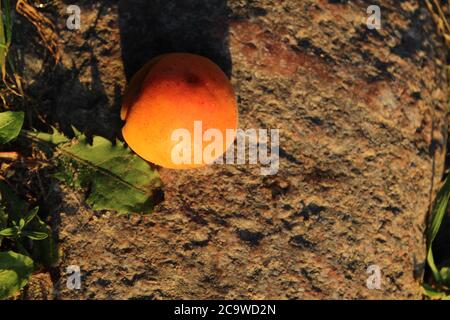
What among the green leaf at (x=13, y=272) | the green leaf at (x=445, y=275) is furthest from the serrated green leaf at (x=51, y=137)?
the green leaf at (x=445, y=275)

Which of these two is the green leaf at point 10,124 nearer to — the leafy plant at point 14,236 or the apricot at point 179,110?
the leafy plant at point 14,236

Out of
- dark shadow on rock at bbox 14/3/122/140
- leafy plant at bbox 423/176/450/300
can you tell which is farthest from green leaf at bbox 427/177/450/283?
dark shadow on rock at bbox 14/3/122/140

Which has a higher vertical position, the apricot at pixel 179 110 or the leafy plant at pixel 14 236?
the apricot at pixel 179 110

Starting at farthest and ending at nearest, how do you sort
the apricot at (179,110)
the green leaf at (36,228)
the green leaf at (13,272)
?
1. the green leaf at (36,228)
2. the green leaf at (13,272)
3. the apricot at (179,110)

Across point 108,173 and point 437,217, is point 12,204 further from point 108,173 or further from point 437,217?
point 437,217

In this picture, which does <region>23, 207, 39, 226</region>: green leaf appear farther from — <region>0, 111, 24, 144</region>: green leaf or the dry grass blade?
the dry grass blade

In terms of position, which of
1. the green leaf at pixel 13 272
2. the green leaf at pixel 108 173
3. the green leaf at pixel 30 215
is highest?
the green leaf at pixel 108 173

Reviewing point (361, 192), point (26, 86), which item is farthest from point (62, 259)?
point (361, 192)
